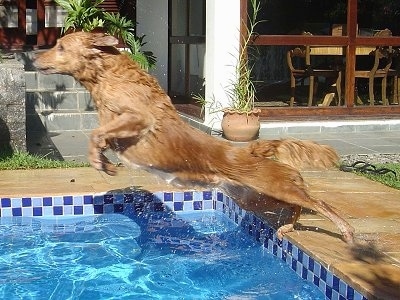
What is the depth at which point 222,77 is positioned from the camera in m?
10.6

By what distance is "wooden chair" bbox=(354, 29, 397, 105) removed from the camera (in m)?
11.9

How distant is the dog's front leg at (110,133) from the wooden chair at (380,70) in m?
7.57

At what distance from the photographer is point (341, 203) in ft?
21.0

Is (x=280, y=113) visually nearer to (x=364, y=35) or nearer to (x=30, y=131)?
(x=364, y=35)

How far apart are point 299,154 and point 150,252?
60.5 inches

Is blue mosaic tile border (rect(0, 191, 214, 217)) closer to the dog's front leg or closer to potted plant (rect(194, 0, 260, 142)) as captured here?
the dog's front leg

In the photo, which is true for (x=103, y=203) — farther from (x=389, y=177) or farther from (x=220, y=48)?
(x=220, y=48)

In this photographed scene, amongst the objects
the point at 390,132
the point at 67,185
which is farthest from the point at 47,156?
the point at 390,132

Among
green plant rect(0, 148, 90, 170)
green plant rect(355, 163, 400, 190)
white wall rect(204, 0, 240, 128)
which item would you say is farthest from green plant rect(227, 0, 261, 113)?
green plant rect(0, 148, 90, 170)

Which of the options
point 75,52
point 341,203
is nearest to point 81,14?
point 341,203

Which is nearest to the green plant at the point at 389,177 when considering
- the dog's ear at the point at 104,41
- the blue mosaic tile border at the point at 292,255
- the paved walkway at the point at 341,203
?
the paved walkway at the point at 341,203

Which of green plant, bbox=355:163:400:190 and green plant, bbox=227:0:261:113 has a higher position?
green plant, bbox=227:0:261:113

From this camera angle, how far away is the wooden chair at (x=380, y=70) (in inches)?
470

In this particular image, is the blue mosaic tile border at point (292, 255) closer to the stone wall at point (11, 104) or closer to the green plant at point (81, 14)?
the stone wall at point (11, 104)
